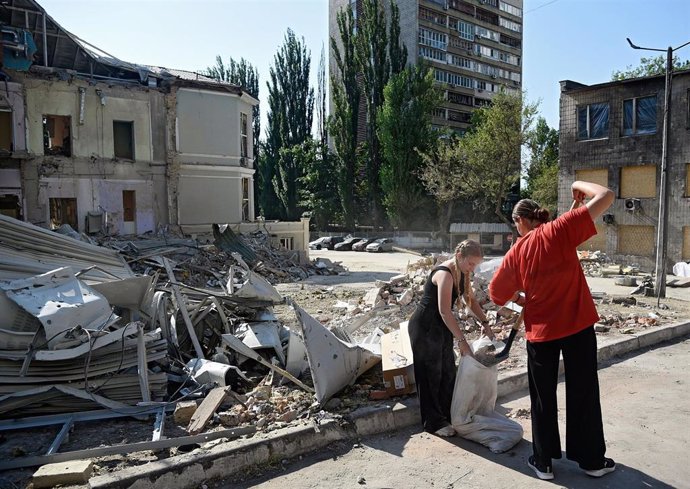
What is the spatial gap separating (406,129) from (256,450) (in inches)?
1507

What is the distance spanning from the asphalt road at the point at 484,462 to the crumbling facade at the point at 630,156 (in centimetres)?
2115

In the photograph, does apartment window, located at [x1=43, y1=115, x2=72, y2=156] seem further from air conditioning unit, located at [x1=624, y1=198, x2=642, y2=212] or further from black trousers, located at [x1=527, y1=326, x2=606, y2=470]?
air conditioning unit, located at [x1=624, y1=198, x2=642, y2=212]

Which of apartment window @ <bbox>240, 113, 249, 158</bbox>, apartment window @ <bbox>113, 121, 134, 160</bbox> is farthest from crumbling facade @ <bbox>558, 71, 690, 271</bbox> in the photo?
apartment window @ <bbox>113, 121, 134, 160</bbox>

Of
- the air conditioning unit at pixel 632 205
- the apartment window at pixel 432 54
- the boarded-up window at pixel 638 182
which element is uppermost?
the apartment window at pixel 432 54

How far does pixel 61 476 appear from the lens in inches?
136

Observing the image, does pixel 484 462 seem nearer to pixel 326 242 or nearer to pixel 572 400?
pixel 572 400

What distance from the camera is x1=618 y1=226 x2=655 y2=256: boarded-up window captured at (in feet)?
78.3

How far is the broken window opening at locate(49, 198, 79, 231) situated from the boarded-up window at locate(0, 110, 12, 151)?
2582mm

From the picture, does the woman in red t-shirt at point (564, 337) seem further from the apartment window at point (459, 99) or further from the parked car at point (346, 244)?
the apartment window at point (459, 99)

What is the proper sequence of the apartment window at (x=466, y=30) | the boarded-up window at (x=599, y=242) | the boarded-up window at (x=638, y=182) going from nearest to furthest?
the boarded-up window at (x=638, y=182)
the boarded-up window at (x=599, y=242)
the apartment window at (x=466, y=30)

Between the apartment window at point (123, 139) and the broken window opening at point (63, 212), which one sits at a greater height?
the apartment window at point (123, 139)

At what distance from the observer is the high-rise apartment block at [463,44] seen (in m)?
59.1

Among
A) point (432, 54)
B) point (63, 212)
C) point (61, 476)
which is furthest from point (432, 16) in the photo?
point (61, 476)

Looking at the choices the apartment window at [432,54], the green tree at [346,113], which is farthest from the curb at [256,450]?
the apartment window at [432,54]
